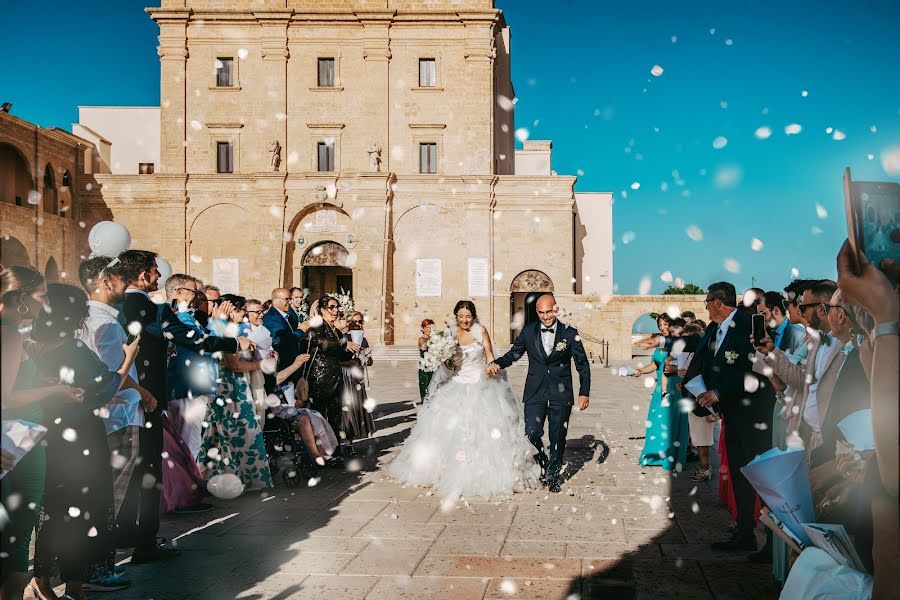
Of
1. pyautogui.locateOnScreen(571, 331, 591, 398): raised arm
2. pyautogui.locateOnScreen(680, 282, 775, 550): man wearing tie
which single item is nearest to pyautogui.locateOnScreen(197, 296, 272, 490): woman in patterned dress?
pyautogui.locateOnScreen(571, 331, 591, 398): raised arm

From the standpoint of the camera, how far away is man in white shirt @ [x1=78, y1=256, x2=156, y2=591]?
4.97 m

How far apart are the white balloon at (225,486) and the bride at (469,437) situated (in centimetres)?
179

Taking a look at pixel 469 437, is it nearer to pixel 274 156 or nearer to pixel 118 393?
pixel 118 393

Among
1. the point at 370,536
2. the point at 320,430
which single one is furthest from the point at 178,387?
the point at 370,536

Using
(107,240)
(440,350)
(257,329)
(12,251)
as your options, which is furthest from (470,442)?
(12,251)

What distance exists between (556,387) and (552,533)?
2236 mm

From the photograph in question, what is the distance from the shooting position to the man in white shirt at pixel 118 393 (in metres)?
4.97

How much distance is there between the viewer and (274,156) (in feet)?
116

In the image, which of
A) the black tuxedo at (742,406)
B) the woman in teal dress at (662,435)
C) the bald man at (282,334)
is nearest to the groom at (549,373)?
the woman in teal dress at (662,435)

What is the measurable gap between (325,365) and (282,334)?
2.10ft

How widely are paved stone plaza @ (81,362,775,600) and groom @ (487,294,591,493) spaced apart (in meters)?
0.64

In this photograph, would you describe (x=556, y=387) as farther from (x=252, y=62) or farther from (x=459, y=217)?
(x=252, y=62)

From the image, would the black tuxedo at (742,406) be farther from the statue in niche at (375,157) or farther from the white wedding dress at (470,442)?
the statue in niche at (375,157)

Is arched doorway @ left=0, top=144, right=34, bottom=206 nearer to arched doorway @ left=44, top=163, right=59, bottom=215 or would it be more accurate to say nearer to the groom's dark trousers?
arched doorway @ left=44, top=163, right=59, bottom=215
